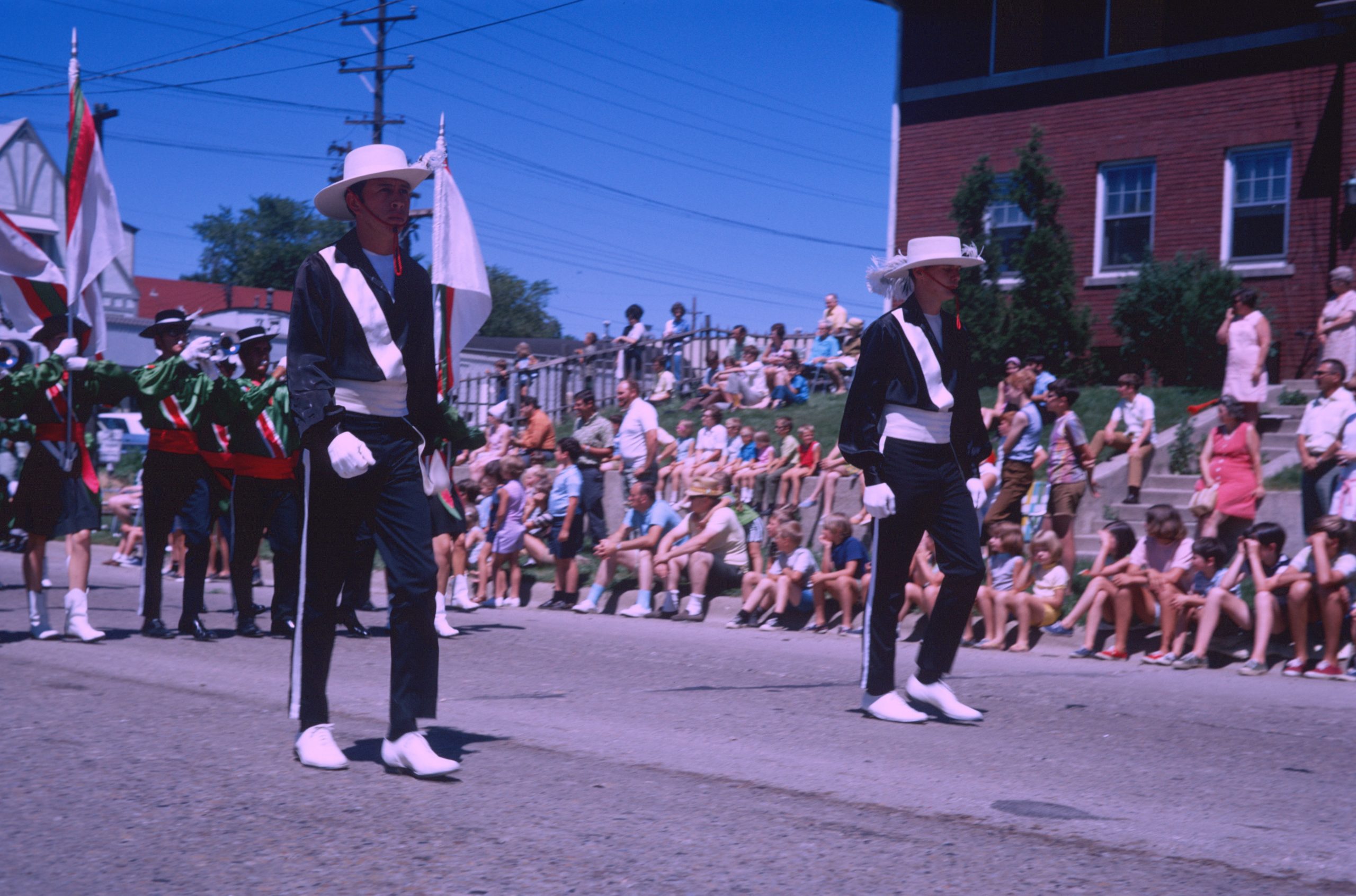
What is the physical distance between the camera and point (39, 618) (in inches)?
336

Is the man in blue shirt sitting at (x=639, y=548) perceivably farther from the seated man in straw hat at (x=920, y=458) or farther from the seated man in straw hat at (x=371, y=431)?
the seated man in straw hat at (x=371, y=431)

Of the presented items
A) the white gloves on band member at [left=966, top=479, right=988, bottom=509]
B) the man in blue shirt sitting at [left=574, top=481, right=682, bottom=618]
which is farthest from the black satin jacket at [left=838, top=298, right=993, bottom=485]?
the man in blue shirt sitting at [left=574, top=481, right=682, bottom=618]

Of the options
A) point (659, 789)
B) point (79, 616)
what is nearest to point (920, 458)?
point (659, 789)

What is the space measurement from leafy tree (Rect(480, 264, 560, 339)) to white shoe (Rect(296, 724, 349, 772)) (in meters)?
108

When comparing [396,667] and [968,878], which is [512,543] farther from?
[968,878]

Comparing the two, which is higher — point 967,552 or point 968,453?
point 968,453

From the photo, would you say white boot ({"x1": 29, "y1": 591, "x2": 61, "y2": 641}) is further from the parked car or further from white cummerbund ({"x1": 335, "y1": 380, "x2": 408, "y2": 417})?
the parked car

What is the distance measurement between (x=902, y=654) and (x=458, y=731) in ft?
15.0

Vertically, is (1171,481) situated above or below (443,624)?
above

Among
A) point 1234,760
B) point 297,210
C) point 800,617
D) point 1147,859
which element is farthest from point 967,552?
point 297,210

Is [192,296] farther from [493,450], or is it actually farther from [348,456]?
[348,456]

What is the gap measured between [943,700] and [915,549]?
721 mm

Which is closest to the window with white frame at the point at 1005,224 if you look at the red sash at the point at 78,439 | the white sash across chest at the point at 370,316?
the red sash at the point at 78,439

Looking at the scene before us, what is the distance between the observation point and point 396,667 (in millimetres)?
4750
